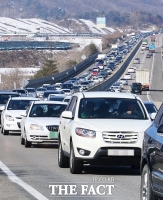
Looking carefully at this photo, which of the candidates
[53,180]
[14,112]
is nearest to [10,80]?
[14,112]

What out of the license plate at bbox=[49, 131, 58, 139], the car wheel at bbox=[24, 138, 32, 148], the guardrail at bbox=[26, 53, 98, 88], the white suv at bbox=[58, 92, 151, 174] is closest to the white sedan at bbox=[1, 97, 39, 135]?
the car wheel at bbox=[24, 138, 32, 148]

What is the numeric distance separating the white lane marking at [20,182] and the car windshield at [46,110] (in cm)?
566

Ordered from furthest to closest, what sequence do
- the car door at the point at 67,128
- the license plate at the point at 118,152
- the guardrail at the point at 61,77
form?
the guardrail at the point at 61,77
the car door at the point at 67,128
the license plate at the point at 118,152

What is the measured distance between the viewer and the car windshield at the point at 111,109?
50.0ft

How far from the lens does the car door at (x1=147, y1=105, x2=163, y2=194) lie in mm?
9320

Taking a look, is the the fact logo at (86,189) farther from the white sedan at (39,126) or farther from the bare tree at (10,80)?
the bare tree at (10,80)

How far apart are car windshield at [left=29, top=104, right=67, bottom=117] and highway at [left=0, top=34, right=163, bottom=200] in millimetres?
2766

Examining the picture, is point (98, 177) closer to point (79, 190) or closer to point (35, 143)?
point (79, 190)

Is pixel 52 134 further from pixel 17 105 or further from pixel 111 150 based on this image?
pixel 17 105

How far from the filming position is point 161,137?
955 cm

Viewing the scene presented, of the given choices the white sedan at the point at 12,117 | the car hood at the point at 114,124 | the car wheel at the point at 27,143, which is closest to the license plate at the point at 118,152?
the car hood at the point at 114,124

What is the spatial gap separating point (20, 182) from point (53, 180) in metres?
0.65

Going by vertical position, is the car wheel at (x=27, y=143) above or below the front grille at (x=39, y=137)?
below

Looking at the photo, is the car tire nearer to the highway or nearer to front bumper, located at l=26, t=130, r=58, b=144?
the highway
